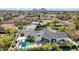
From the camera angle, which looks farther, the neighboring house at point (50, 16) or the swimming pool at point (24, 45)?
the neighboring house at point (50, 16)

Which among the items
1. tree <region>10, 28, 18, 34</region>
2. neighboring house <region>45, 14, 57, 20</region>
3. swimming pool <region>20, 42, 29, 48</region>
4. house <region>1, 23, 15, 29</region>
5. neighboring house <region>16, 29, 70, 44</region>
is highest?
neighboring house <region>45, 14, 57, 20</region>

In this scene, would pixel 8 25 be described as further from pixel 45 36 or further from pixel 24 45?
pixel 45 36

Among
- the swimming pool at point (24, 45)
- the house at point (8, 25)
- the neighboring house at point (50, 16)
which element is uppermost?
the neighboring house at point (50, 16)

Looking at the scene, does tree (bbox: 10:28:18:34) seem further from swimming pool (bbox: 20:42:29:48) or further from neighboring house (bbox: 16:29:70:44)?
swimming pool (bbox: 20:42:29:48)

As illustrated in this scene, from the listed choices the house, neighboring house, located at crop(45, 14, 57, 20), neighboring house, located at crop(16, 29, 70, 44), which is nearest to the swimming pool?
neighboring house, located at crop(16, 29, 70, 44)

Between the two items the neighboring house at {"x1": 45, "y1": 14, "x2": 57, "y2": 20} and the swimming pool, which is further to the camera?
the neighboring house at {"x1": 45, "y1": 14, "x2": 57, "y2": 20}

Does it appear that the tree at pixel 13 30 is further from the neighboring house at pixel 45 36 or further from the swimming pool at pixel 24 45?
the swimming pool at pixel 24 45

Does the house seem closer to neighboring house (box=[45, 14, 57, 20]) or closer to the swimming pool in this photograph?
the swimming pool

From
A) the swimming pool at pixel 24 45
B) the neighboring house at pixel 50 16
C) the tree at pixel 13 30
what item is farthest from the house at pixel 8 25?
the neighboring house at pixel 50 16

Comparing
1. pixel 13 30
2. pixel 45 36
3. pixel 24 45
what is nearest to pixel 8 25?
pixel 13 30

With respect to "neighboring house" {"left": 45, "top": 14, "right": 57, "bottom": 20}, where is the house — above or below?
below
